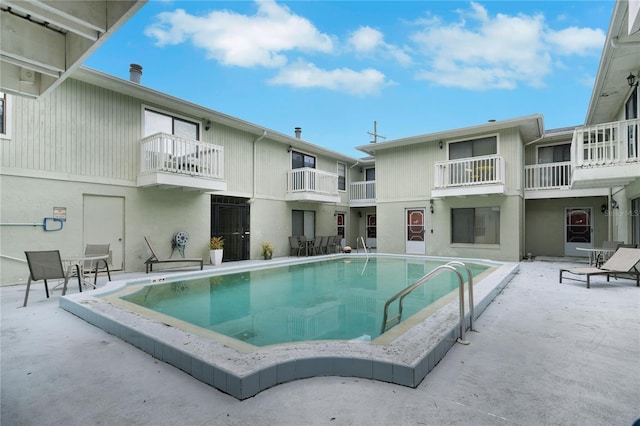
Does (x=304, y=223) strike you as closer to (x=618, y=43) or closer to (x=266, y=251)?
(x=266, y=251)

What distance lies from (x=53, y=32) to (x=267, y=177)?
10654 mm

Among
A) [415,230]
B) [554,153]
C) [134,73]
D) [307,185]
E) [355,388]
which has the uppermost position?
[134,73]

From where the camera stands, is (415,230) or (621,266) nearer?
(621,266)

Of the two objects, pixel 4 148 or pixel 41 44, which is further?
pixel 4 148

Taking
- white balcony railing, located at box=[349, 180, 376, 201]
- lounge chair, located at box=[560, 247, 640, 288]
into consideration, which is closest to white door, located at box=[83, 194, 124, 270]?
lounge chair, located at box=[560, 247, 640, 288]

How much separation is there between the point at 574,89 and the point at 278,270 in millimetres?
23102

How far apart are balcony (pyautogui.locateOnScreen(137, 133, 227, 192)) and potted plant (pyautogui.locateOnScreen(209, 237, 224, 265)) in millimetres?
1923

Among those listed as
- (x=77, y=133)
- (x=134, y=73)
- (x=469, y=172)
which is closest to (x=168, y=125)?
(x=134, y=73)

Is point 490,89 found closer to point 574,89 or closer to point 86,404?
point 574,89

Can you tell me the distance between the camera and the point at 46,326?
171 inches

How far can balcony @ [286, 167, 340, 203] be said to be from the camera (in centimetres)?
1440

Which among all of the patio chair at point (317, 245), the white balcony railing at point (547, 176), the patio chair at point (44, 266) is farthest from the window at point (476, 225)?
the patio chair at point (44, 266)

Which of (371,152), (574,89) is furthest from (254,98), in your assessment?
(574,89)

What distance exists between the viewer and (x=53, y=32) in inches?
131
